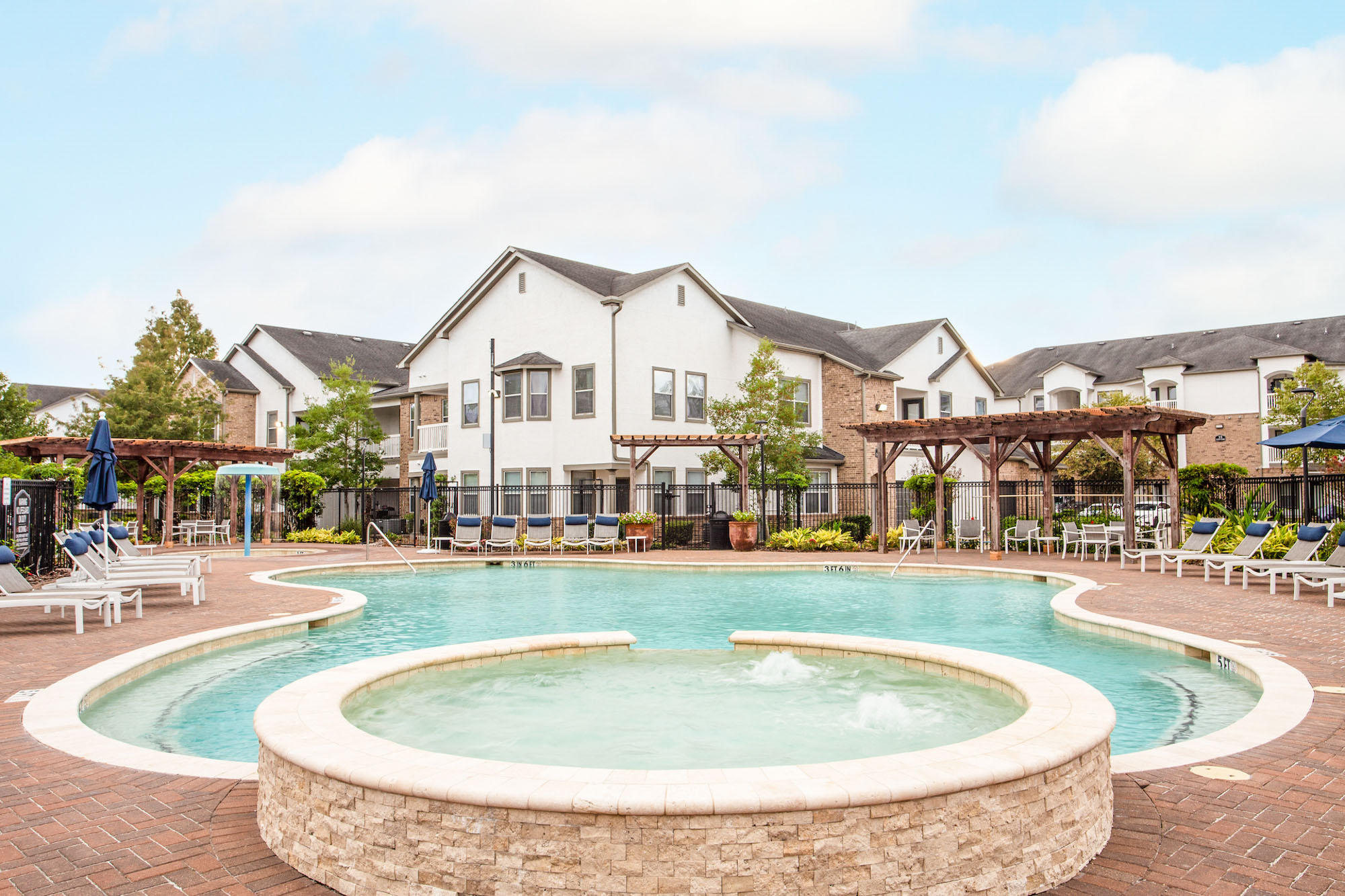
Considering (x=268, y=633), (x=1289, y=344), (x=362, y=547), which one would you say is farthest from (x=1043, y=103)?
(x=1289, y=344)

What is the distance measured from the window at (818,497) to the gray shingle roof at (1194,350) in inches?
994

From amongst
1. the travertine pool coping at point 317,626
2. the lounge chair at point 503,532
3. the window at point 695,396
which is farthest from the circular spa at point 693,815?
the window at point 695,396

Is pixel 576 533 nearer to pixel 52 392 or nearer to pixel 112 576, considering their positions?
pixel 112 576

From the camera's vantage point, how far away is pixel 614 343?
2627 cm

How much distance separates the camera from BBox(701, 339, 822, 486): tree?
2608cm

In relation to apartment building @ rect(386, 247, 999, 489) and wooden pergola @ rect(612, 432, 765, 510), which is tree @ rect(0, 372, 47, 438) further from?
wooden pergola @ rect(612, 432, 765, 510)

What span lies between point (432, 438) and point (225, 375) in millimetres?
14113

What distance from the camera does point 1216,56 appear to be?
50.3 feet

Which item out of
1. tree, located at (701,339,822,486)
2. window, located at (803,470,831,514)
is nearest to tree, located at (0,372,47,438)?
tree, located at (701,339,822,486)

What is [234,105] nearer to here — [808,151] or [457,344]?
[808,151]

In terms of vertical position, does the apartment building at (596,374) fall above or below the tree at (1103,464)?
above

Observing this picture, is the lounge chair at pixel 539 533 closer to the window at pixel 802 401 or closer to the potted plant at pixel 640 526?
the potted plant at pixel 640 526

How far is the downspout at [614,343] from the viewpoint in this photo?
2591 cm

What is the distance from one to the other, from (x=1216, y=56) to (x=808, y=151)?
Result: 815 centimetres
